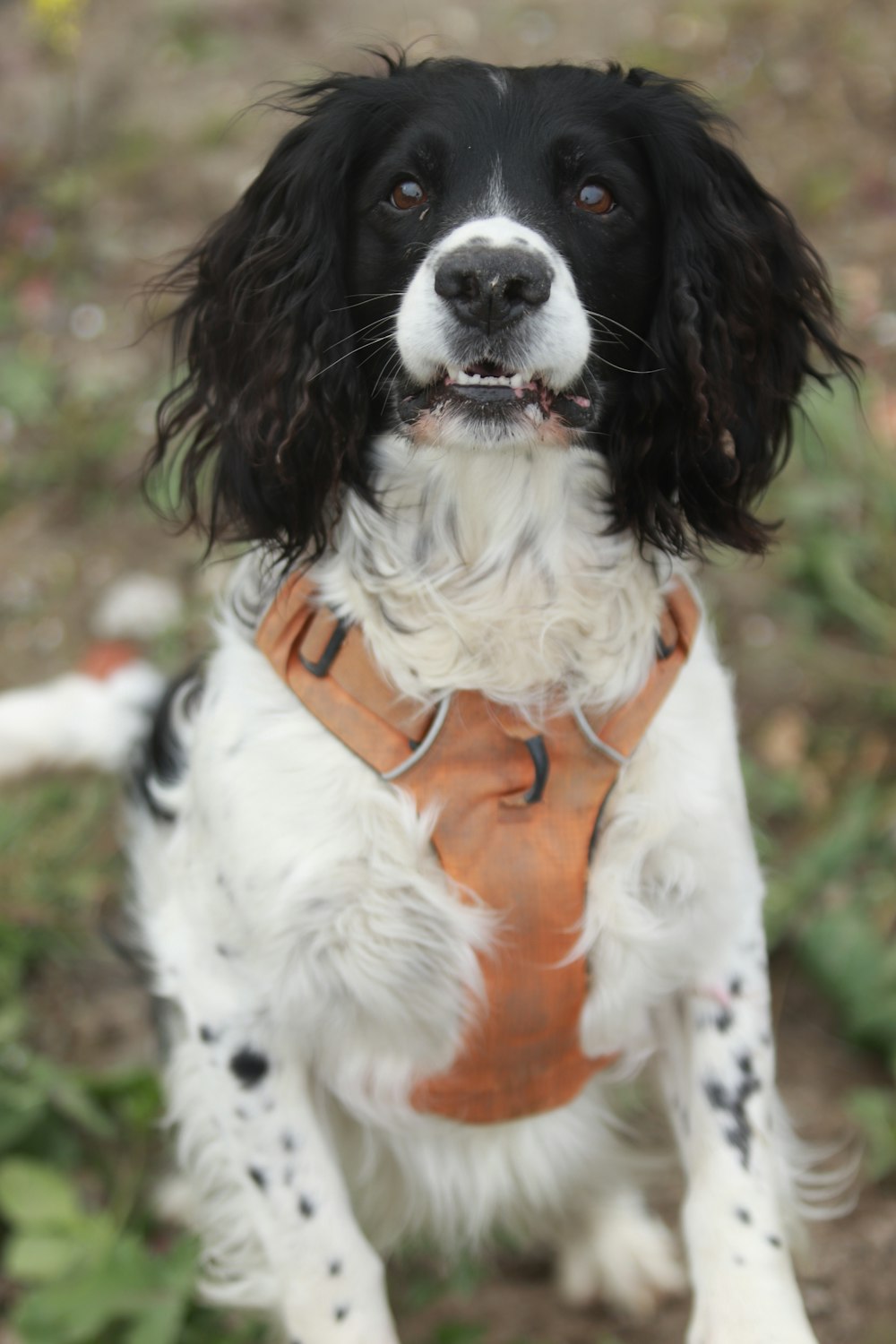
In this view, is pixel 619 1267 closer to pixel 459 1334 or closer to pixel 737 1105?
pixel 459 1334

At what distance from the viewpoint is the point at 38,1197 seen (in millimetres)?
2852

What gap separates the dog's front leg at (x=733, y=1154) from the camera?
2176 mm

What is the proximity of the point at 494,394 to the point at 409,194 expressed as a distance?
0.37 m

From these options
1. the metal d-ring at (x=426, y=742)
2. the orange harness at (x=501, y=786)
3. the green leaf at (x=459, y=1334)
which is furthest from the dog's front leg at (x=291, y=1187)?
the metal d-ring at (x=426, y=742)

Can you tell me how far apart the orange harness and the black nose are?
0.58m

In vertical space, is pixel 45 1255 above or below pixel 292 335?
below

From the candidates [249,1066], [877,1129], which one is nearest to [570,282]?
[249,1066]

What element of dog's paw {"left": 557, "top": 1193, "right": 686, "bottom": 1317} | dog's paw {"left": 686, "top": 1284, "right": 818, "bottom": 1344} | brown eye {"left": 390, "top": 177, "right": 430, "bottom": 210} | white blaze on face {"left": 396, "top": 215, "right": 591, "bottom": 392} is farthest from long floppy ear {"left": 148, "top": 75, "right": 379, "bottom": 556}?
dog's paw {"left": 557, "top": 1193, "right": 686, "bottom": 1317}

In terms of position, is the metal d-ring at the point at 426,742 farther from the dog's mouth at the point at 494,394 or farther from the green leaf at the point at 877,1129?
the green leaf at the point at 877,1129

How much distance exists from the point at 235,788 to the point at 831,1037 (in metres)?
1.74

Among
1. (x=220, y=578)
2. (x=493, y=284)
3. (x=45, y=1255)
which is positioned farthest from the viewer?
(x=220, y=578)

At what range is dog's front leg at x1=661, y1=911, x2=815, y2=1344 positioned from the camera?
2.18 metres

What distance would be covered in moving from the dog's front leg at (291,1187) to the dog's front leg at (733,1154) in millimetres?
527

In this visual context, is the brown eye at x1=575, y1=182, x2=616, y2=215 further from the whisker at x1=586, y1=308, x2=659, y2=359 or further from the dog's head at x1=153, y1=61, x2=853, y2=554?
the whisker at x1=586, y1=308, x2=659, y2=359
